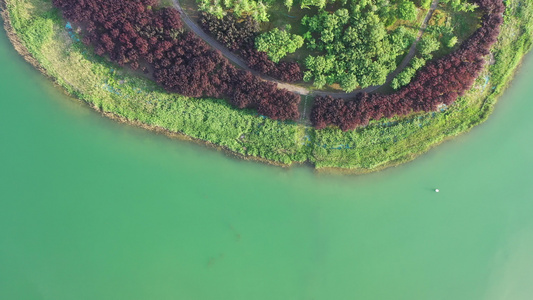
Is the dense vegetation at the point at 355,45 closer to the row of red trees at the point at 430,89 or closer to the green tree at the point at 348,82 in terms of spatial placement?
the green tree at the point at 348,82

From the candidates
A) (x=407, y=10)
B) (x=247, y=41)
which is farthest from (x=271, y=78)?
(x=407, y=10)

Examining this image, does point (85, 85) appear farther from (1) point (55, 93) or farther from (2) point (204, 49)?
(2) point (204, 49)

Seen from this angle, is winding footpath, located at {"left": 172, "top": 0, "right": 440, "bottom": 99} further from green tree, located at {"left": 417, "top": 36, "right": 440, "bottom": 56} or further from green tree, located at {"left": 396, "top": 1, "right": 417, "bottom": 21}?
green tree, located at {"left": 396, "top": 1, "right": 417, "bottom": 21}

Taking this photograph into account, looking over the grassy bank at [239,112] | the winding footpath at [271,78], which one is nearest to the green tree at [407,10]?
the winding footpath at [271,78]

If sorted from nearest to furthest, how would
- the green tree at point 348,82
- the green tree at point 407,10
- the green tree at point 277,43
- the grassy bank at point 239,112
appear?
the green tree at point 407,10
the green tree at point 277,43
the green tree at point 348,82
the grassy bank at point 239,112

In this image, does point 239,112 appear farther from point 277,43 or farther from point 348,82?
point 348,82

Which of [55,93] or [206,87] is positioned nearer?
[206,87]

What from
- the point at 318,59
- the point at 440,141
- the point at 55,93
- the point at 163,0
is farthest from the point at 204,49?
the point at 440,141
